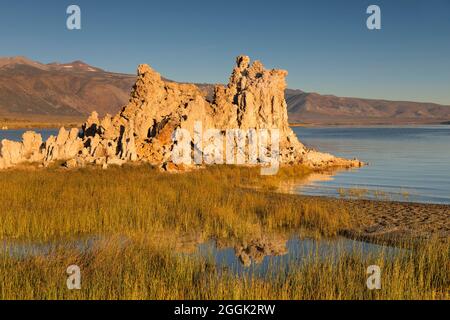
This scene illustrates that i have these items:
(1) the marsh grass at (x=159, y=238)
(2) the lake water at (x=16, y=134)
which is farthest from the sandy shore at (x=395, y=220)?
(2) the lake water at (x=16, y=134)

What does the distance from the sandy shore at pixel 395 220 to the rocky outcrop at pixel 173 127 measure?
11788 millimetres

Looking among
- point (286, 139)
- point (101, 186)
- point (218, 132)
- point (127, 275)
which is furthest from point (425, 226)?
point (286, 139)

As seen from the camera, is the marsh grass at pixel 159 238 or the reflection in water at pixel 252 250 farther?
the reflection in water at pixel 252 250

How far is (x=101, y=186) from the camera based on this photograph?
1884 centimetres

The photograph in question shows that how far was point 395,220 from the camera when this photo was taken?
16297mm

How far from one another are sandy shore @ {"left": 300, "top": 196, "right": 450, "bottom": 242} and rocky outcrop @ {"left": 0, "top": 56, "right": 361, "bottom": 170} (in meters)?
11.8

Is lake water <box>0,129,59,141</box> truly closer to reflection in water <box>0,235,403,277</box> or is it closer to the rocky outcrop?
the rocky outcrop

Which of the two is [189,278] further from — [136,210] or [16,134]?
[16,134]

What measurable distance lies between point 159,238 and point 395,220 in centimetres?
832

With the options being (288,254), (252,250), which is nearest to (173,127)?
(252,250)

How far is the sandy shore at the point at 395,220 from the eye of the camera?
46.4 ft

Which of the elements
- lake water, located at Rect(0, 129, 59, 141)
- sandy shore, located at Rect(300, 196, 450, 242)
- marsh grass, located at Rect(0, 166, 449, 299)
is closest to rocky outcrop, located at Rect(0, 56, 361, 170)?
marsh grass, located at Rect(0, 166, 449, 299)

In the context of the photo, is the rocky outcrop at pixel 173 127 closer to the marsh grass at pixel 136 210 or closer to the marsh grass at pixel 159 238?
the marsh grass at pixel 159 238
